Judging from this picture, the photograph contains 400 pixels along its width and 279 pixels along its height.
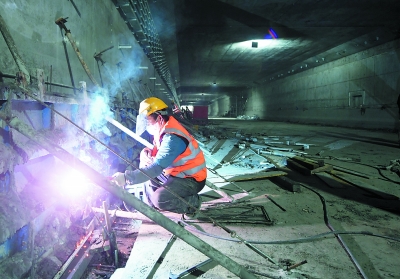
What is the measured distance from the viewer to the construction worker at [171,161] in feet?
10.1

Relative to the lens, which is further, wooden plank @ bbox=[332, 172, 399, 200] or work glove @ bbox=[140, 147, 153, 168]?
wooden plank @ bbox=[332, 172, 399, 200]

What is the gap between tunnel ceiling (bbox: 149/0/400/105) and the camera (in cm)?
1021

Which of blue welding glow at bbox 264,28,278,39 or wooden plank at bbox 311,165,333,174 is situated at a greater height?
blue welding glow at bbox 264,28,278,39

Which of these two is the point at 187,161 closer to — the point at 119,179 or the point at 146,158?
the point at 146,158

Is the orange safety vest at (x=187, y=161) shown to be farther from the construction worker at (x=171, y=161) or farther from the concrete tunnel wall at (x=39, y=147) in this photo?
the concrete tunnel wall at (x=39, y=147)

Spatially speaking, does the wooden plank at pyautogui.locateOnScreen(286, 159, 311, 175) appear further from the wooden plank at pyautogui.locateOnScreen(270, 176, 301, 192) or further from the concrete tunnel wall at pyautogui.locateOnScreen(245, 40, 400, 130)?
the concrete tunnel wall at pyautogui.locateOnScreen(245, 40, 400, 130)

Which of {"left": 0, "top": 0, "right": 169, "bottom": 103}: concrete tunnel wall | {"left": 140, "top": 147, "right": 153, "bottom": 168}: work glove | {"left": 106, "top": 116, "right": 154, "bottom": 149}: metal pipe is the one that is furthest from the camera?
{"left": 106, "top": 116, "right": 154, "bottom": 149}: metal pipe

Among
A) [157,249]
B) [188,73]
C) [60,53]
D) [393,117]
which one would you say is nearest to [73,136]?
[60,53]

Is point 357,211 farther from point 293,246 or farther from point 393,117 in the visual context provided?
point 393,117

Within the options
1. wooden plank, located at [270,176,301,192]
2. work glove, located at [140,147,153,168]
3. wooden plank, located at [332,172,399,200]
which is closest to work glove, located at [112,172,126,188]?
work glove, located at [140,147,153,168]

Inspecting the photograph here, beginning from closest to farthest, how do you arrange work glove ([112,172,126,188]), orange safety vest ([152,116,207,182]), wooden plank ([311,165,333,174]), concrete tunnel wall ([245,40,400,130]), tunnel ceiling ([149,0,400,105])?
work glove ([112,172,126,188])
orange safety vest ([152,116,207,182])
wooden plank ([311,165,333,174])
tunnel ceiling ([149,0,400,105])
concrete tunnel wall ([245,40,400,130])

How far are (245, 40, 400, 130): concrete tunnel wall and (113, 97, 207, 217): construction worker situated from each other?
A: 1488 centimetres

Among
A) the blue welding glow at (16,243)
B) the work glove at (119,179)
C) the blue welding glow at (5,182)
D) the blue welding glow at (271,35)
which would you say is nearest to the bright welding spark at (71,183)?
the work glove at (119,179)

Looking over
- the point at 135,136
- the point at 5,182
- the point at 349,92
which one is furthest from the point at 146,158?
the point at 349,92
